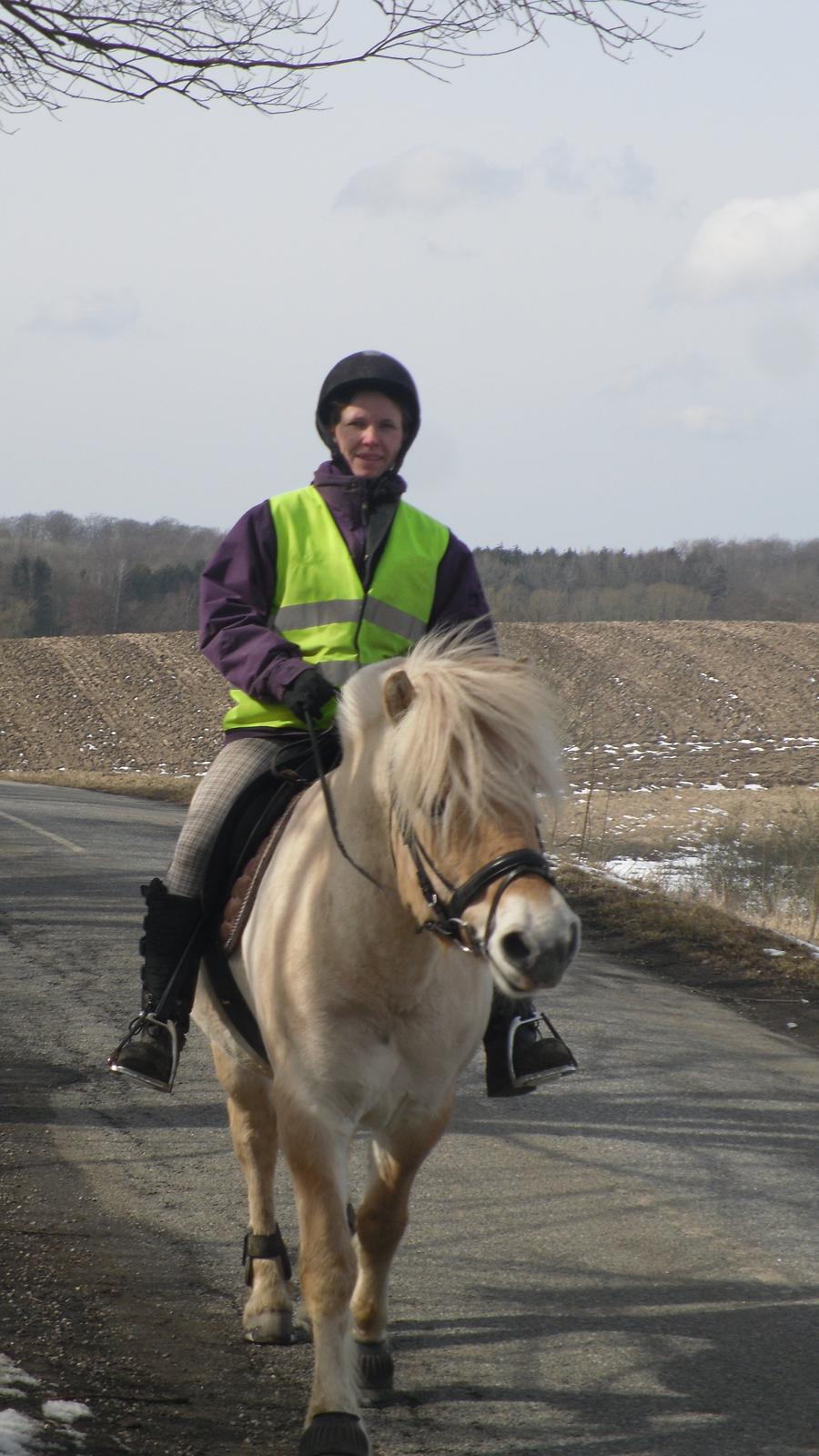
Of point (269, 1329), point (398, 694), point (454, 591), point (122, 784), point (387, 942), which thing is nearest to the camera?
point (398, 694)

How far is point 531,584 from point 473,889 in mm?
89506

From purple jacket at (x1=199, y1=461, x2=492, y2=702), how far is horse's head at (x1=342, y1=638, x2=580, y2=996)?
0.78 metres

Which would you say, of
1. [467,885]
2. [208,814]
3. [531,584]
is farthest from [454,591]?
[531,584]

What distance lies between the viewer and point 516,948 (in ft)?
9.00

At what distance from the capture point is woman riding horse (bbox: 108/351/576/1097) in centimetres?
404

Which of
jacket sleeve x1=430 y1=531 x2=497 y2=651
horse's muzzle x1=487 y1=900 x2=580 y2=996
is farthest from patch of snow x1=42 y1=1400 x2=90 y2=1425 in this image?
jacket sleeve x1=430 y1=531 x2=497 y2=651

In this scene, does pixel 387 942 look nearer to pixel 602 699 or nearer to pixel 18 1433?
pixel 18 1433

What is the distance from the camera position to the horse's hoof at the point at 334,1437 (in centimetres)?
308

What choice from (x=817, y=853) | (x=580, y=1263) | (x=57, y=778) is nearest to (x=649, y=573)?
(x=57, y=778)

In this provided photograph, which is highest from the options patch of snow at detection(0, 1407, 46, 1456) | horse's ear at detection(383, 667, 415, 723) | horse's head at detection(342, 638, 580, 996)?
horse's ear at detection(383, 667, 415, 723)

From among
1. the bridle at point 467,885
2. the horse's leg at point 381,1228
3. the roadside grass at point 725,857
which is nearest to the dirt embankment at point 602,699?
the roadside grass at point 725,857

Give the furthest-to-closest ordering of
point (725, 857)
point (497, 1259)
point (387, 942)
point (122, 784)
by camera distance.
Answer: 1. point (122, 784)
2. point (725, 857)
3. point (497, 1259)
4. point (387, 942)

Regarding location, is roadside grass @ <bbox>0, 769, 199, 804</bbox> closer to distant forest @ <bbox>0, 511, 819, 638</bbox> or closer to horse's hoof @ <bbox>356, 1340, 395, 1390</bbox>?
horse's hoof @ <bbox>356, 1340, 395, 1390</bbox>

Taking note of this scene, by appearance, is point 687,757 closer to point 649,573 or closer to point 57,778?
point 57,778
